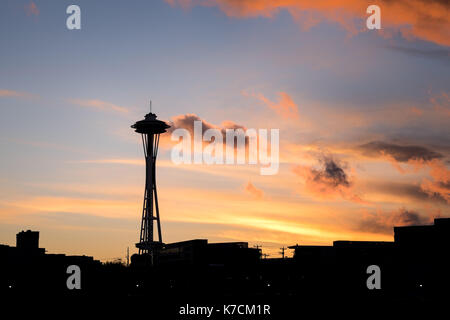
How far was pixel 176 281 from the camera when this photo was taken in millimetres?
160625

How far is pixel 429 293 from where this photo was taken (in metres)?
138
